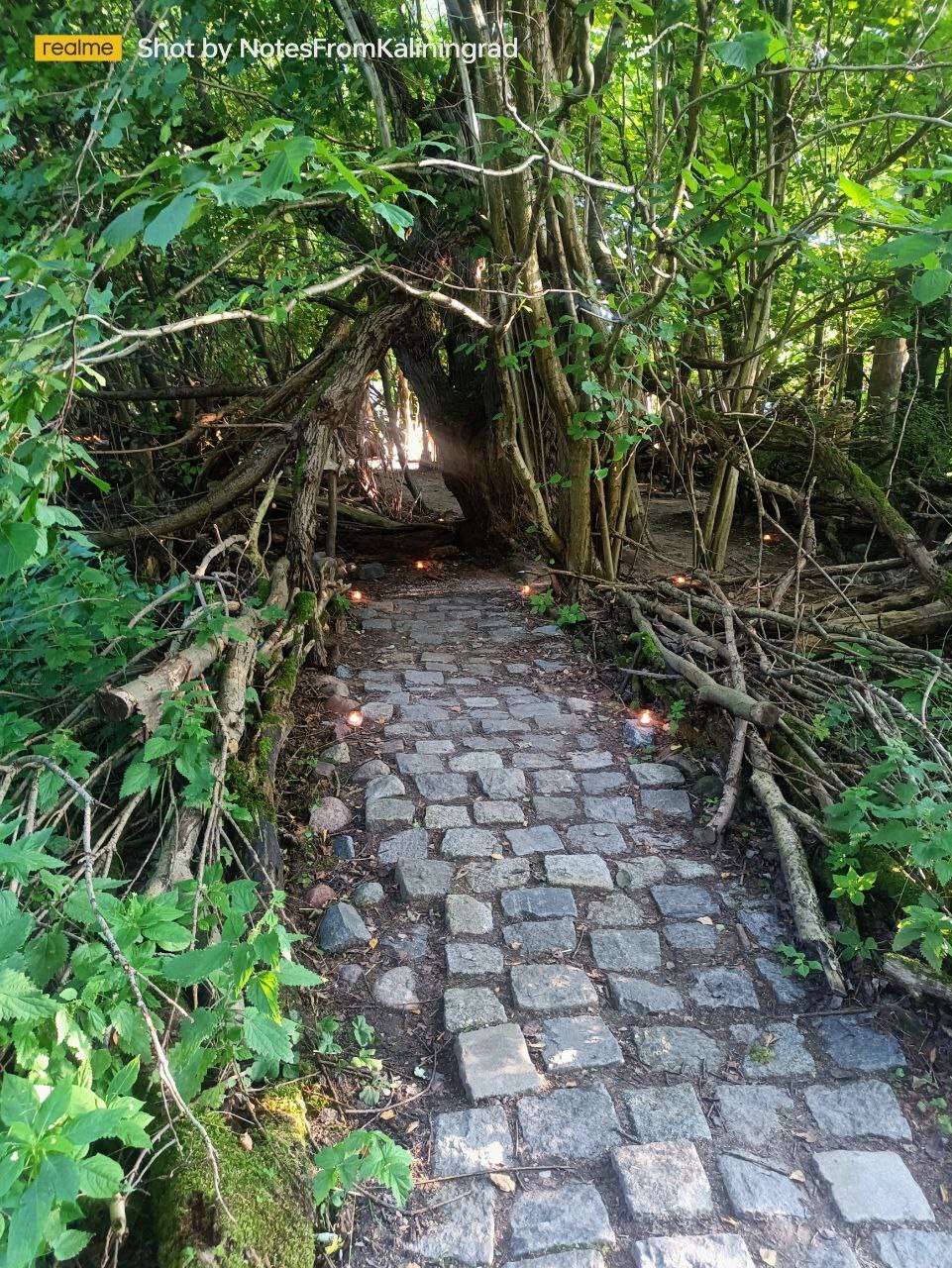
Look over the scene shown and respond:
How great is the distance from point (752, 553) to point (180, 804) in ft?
22.1

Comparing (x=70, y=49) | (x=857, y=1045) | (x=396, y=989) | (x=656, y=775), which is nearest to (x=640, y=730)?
(x=656, y=775)

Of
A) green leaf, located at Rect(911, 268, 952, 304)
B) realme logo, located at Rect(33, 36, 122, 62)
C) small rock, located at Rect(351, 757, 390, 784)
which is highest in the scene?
realme logo, located at Rect(33, 36, 122, 62)

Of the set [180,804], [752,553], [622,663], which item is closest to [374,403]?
[752,553]

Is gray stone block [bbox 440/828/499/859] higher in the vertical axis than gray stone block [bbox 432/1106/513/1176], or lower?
lower

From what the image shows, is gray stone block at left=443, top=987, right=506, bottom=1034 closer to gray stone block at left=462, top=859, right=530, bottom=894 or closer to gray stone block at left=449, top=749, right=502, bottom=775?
gray stone block at left=462, top=859, right=530, bottom=894

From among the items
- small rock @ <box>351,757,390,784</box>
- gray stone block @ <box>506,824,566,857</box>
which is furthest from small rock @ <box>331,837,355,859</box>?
gray stone block @ <box>506,824,566,857</box>

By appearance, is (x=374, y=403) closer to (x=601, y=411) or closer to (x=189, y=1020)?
(x=601, y=411)

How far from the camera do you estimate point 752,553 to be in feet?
25.9

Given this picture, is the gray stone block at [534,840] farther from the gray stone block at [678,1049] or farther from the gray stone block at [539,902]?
the gray stone block at [678,1049]

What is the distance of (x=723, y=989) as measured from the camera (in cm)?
258

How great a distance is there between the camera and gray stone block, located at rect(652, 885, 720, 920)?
9.64ft

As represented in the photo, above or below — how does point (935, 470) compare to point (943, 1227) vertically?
above

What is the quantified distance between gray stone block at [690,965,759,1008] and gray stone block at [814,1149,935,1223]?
1.77ft

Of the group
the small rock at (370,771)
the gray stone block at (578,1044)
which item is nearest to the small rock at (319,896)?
the small rock at (370,771)
